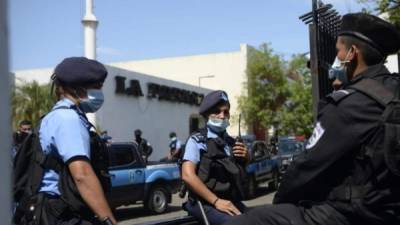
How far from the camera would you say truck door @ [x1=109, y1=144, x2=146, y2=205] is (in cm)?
1336

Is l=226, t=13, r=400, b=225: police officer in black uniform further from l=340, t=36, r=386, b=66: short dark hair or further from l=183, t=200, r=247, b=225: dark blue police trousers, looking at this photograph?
l=183, t=200, r=247, b=225: dark blue police trousers

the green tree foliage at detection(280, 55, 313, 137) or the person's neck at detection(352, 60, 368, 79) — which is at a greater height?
the person's neck at detection(352, 60, 368, 79)

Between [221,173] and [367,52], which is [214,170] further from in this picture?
[367,52]

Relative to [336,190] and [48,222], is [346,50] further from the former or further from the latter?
[48,222]

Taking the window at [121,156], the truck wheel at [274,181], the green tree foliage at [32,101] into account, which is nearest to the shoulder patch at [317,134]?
the window at [121,156]

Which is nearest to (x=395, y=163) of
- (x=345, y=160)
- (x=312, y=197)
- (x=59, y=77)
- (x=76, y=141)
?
(x=345, y=160)

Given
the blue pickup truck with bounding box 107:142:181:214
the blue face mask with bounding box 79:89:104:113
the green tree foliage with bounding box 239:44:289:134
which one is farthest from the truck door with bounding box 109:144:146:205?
the green tree foliage with bounding box 239:44:289:134

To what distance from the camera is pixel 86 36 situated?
25.5m

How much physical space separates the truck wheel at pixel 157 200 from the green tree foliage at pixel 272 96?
2807 centimetres

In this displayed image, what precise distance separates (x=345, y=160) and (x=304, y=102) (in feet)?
136

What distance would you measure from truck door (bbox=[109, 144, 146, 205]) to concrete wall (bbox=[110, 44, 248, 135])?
27.7 m

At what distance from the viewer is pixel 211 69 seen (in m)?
46.0

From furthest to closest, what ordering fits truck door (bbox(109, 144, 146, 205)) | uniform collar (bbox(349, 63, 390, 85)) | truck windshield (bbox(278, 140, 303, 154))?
1. truck windshield (bbox(278, 140, 303, 154))
2. truck door (bbox(109, 144, 146, 205))
3. uniform collar (bbox(349, 63, 390, 85))

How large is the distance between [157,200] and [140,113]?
16240 mm
